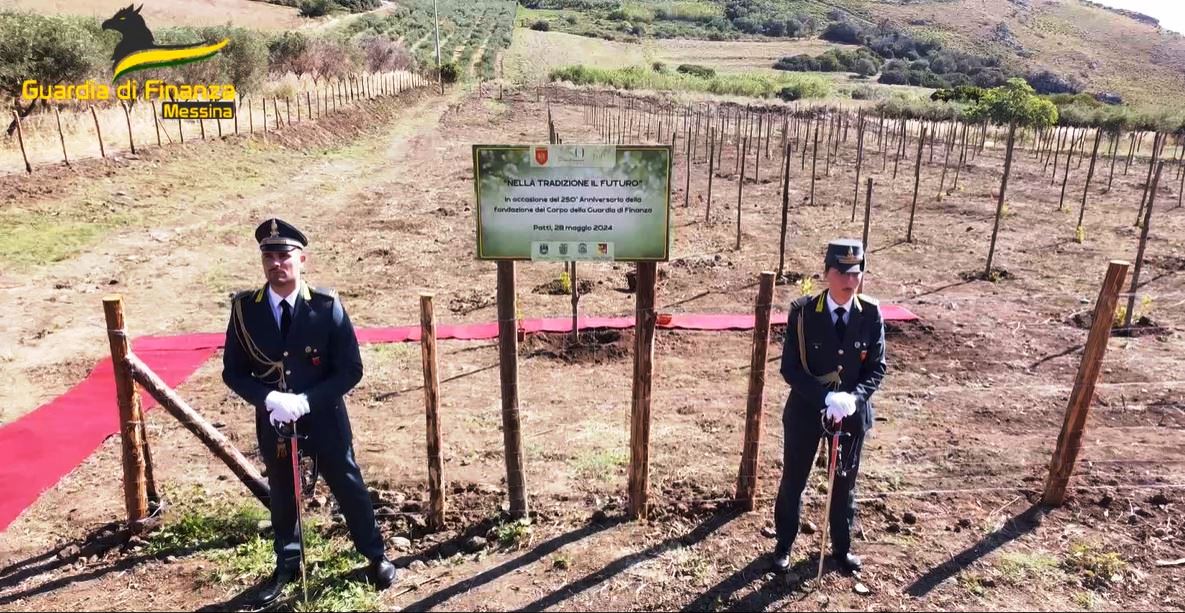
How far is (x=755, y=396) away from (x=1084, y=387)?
2.06m

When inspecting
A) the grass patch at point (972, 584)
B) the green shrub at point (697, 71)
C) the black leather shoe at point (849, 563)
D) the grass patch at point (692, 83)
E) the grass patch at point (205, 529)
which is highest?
the green shrub at point (697, 71)

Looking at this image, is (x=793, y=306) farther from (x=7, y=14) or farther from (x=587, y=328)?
(x=7, y=14)

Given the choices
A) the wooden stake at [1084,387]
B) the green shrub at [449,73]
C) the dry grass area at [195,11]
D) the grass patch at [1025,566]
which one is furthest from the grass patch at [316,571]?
the green shrub at [449,73]

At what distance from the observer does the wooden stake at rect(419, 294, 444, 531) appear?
Result: 419 centimetres

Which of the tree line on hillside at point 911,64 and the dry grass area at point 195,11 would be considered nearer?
the dry grass area at point 195,11

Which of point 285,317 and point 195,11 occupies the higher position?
point 195,11

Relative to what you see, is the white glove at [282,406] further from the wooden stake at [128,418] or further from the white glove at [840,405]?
the white glove at [840,405]

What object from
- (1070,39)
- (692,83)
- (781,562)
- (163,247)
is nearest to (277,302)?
(781,562)

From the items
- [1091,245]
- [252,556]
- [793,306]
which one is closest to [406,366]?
[252,556]

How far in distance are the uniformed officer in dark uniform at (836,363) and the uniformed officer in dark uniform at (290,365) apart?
91.1 inches

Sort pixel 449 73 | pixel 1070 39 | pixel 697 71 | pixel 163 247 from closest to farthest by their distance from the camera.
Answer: pixel 163 247, pixel 449 73, pixel 697 71, pixel 1070 39

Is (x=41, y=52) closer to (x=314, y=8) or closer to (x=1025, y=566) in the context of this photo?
(x=1025, y=566)

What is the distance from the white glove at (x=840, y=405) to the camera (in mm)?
3537

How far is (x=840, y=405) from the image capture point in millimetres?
3541
